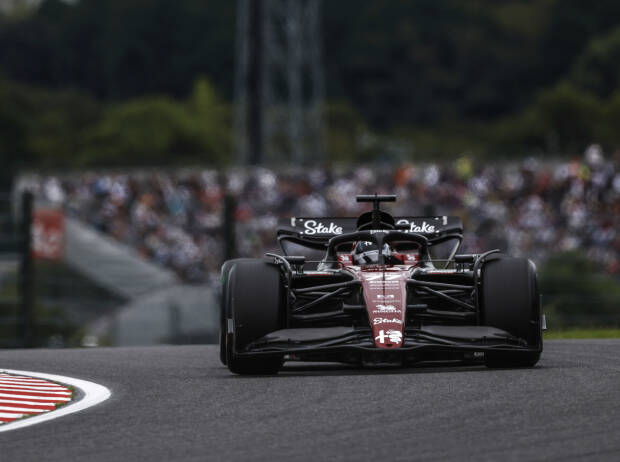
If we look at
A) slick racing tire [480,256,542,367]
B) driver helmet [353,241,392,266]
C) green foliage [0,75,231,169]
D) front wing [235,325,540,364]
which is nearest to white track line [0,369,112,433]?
front wing [235,325,540,364]

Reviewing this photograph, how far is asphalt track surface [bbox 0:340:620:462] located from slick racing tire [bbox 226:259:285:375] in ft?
0.71

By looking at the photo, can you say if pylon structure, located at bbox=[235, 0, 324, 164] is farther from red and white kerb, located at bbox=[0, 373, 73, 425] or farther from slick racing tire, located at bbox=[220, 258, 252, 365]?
red and white kerb, located at bbox=[0, 373, 73, 425]

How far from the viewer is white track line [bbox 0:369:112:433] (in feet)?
25.8

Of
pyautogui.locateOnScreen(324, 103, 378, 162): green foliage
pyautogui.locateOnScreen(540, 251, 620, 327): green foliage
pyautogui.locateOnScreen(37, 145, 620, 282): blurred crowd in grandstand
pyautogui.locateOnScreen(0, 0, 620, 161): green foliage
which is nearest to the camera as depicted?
pyautogui.locateOnScreen(540, 251, 620, 327): green foliage

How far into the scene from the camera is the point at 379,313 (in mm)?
10344

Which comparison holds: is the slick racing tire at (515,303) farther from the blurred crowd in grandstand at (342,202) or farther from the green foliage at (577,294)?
the blurred crowd in grandstand at (342,202)

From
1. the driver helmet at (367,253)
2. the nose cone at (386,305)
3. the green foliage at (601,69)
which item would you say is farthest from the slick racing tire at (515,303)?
the green foliage at (601,69)

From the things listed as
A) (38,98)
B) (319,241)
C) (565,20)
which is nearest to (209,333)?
(319,241)

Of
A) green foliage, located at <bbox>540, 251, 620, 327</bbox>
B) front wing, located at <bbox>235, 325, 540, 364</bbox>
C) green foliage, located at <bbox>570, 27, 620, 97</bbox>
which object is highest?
green foliage, located at <bbox>570, 27, 620, 97</bbox>

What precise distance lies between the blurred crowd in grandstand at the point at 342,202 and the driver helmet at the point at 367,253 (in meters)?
26.6

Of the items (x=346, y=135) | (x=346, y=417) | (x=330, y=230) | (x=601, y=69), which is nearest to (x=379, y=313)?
(x=330, y=230)

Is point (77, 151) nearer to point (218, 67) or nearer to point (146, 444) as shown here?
point (218, 67)

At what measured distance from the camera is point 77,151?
109812 mm

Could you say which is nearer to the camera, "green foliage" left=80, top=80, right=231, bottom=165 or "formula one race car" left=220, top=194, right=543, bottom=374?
"formula one race car" left=220, top=194, right=543, bottom=374
